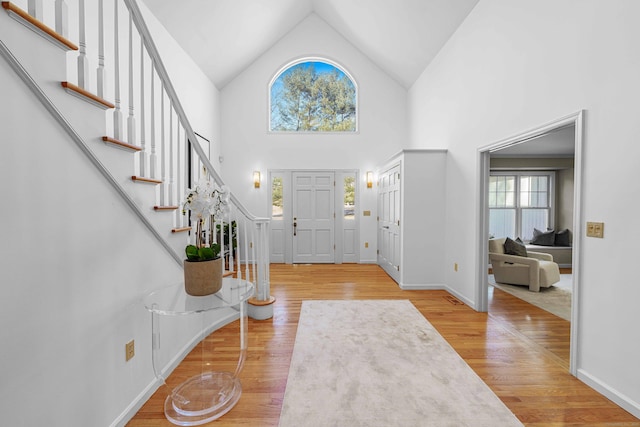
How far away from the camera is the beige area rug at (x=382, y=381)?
1727 millimetres

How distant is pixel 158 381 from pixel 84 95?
1.85 metres

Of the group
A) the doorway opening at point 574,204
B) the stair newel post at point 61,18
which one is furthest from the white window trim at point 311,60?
the stair newel post at point 61,18

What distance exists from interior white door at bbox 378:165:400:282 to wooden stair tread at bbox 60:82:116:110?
3891 millimetres

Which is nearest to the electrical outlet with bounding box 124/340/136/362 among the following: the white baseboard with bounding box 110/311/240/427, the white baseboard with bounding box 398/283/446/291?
the white baseboard with bounding box 110/311/240/427

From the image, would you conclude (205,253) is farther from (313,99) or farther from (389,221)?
(313,99)

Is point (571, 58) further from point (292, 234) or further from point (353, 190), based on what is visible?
point (292, 234)

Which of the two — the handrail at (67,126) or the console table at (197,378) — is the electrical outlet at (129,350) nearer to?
the console table at (197,378)

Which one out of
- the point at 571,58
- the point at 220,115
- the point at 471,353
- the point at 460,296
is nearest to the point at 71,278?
the point at 471,353

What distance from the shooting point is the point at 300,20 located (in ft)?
19.7

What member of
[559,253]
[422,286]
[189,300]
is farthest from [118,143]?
[559,253]

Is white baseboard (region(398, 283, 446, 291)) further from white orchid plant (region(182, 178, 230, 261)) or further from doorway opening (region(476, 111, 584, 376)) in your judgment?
white orchid plant (region(182, 178, 230, 261))

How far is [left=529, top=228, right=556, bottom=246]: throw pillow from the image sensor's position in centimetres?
595

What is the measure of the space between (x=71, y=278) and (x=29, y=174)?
491 millimetres

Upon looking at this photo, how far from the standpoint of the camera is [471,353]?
2480 millimetres
